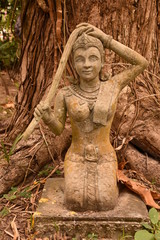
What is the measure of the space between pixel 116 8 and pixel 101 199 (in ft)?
6.57

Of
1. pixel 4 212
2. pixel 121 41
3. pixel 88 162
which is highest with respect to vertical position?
pixel 121 41

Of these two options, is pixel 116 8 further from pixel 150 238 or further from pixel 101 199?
pixel 150 238

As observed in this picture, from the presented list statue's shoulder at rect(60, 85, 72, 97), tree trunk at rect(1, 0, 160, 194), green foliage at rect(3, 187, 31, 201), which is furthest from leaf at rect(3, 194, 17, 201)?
statue's shoulder at rect(60, 85, 72, 97)

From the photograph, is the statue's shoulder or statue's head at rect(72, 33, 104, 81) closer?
statue's head at rect(72, 33, 104, 81)

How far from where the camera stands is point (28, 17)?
351cm

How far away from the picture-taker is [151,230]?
2359 millimetres

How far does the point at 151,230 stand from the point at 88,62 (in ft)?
4.77

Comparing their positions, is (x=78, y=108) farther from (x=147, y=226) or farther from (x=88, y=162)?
(x=147, y=226)

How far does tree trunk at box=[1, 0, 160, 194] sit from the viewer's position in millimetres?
3172

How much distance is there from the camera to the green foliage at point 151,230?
2.22 meters

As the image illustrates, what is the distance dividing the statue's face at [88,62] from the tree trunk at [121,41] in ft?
2.19

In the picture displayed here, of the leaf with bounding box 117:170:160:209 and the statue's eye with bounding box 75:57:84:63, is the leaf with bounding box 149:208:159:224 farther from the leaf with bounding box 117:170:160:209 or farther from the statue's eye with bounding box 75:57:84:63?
the statue's eye with bounding box 75:57:84:63

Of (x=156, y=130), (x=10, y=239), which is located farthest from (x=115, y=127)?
(x=10, y=239)

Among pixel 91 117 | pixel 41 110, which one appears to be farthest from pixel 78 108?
pixel 41 110
